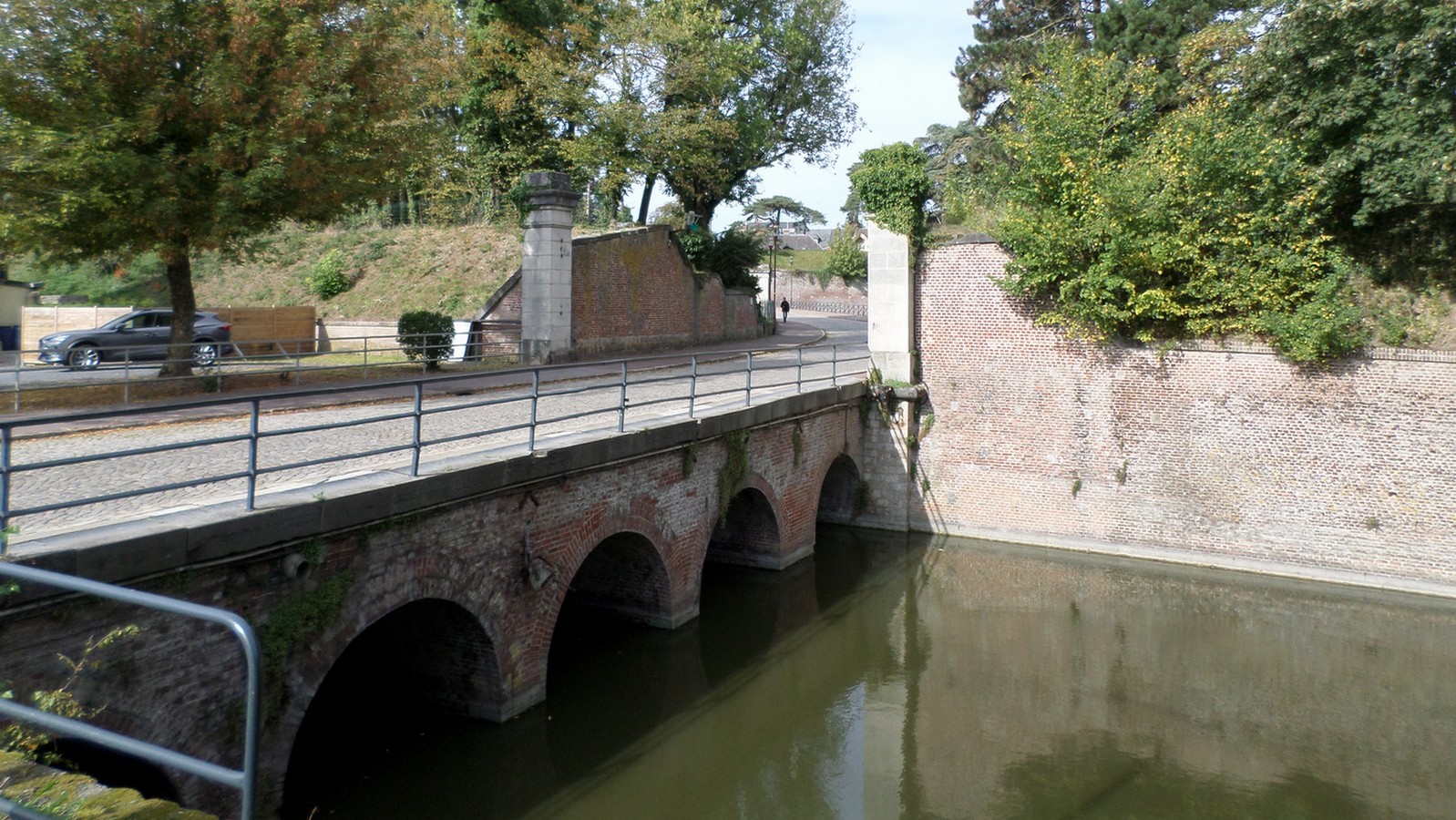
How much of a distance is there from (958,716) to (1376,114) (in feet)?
34.9

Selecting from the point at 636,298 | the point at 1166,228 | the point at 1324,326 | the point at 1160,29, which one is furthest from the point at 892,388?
the point at 1160,29

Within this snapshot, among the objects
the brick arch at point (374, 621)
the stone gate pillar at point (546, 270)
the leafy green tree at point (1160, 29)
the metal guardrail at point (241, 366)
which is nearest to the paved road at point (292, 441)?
the brick arch at point (374, 621)

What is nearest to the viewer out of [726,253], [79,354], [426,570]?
[426,570]

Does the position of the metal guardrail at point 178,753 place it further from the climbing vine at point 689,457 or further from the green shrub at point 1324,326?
the green shrub at point 1324,326

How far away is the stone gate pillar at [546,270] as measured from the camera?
1969 cm

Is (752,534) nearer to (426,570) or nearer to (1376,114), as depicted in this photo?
(426,570)

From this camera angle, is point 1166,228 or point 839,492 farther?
point 839,492

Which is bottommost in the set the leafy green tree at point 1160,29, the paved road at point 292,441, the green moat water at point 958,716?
the green moat water at point 958,716

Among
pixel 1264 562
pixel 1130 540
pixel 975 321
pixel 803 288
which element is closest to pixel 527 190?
pixel 975 321

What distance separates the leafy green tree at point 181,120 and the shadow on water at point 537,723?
638 centimetres

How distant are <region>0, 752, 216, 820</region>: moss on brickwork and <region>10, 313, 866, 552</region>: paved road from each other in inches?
104

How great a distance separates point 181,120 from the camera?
12.9 meters

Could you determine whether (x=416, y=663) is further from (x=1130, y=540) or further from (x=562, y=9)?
(x=562, y=9)

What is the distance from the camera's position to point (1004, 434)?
1797cm
